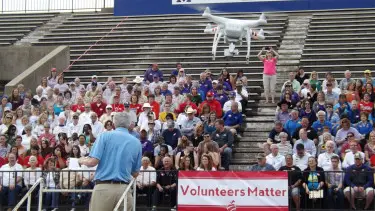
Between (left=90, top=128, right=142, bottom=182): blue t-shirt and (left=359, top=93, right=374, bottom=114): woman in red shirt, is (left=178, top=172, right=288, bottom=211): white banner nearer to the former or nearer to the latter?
(left=359, top=93, right=374, bottom=114): woman in red shirt

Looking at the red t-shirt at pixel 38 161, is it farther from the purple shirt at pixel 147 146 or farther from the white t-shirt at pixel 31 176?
the purple shirt at pixel 147 146

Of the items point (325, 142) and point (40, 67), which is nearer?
point (325, 142)

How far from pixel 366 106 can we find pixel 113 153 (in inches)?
405

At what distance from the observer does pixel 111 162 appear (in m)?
9.73

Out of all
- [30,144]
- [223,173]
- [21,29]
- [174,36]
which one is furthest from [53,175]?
[21,29]

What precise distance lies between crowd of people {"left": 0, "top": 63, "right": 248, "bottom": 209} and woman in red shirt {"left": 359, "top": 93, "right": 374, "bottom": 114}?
112 inches

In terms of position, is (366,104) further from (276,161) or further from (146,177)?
(146,177)

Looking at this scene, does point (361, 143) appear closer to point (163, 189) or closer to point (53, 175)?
point (163, 189)

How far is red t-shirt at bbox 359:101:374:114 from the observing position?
18656mm

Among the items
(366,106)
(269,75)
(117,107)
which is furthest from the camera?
(269,75)

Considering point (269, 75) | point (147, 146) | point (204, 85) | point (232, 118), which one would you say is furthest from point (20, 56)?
point (147, 146)

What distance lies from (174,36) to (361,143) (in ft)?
43.1

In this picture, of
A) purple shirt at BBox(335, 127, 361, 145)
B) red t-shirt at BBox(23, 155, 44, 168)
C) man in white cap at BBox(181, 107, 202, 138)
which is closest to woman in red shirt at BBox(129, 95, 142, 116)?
man in white cap at BBox(181, 107, 202, 138)

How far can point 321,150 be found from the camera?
17266mm
